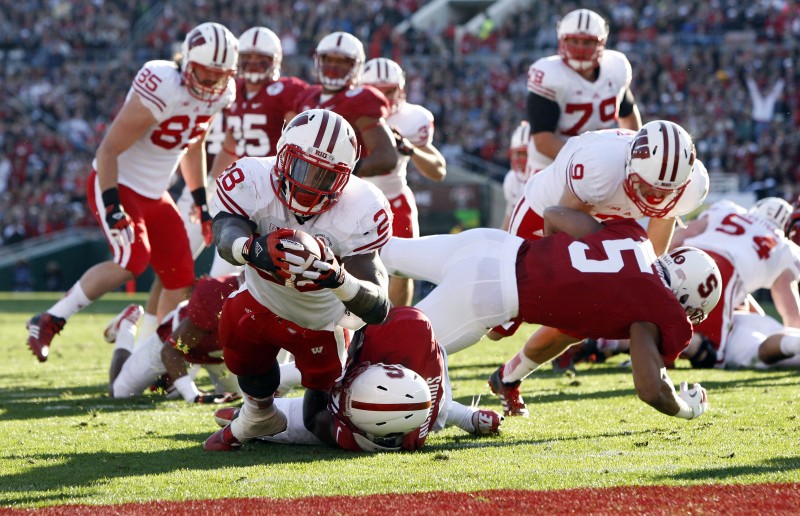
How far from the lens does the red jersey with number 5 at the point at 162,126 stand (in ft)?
20.8

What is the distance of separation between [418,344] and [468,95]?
18.4m

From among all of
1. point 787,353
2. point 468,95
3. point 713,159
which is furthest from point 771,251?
point 468,95

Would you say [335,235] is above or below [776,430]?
above

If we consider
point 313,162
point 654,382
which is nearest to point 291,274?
point 313,162

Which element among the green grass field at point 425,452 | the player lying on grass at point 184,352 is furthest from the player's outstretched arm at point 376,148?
the green grass field at point 425,452

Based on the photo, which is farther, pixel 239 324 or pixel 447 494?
pixel 239 324

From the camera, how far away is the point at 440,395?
431cm

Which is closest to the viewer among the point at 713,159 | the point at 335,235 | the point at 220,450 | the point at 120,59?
the point at 335,235

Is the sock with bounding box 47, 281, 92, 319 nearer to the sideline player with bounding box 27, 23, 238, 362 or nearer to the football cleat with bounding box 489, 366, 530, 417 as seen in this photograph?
the sideline player with bounding box 27, 23, 238, 362

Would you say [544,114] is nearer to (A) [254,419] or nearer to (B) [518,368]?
(B) [518,368]

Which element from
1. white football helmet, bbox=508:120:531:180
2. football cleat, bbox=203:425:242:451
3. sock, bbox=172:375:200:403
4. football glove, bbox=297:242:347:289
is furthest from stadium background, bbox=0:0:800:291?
football glove, bbox=297:242:347:289

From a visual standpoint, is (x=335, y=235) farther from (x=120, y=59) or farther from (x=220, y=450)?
(x=120, y=59)

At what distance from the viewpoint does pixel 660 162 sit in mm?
4703

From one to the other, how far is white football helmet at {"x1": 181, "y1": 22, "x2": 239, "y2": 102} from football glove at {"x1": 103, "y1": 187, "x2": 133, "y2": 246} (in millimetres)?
765
